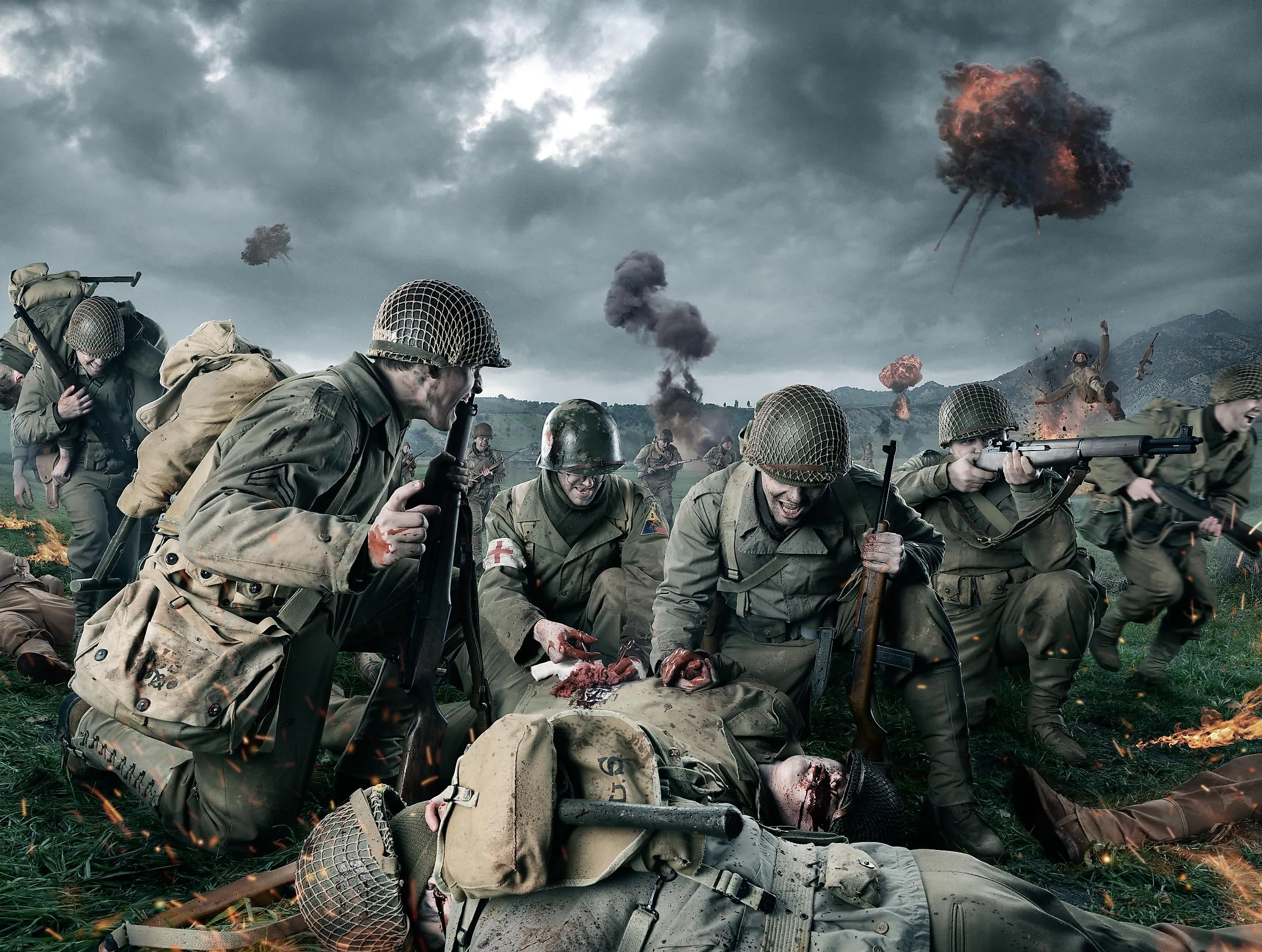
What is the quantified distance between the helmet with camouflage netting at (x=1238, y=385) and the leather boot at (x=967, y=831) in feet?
15.8

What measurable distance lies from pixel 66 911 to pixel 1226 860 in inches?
185

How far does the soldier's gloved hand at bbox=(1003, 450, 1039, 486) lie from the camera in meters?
4.99

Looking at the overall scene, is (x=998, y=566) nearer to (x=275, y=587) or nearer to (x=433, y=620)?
(x=433, y=620)

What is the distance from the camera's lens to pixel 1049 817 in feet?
11.5

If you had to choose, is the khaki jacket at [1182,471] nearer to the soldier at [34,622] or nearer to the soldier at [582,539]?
the soldier at [582,539]

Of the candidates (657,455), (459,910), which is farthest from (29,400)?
(657,455)

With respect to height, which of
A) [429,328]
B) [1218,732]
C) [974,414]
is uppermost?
[429,328]

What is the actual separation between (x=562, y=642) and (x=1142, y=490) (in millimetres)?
4885

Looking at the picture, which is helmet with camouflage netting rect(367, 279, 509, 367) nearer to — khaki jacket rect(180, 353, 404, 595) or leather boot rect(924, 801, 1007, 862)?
khaki jacket rect(180, 353, 404, 595)

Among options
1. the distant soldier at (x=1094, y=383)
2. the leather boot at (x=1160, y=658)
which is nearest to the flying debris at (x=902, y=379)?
the distant soldier at (x=1094, y=383)

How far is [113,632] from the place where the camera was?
10.1 feet

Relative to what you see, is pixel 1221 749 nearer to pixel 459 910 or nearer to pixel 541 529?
pixel 541 529

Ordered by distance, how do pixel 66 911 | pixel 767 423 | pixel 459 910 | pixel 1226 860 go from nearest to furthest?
pixel 459 910
pixel 66 911
pixel 1226 860
pixel 767 423

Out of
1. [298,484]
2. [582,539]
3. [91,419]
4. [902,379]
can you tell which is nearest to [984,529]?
[582,539]
